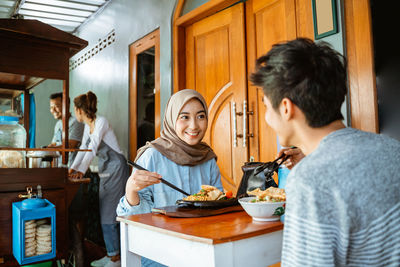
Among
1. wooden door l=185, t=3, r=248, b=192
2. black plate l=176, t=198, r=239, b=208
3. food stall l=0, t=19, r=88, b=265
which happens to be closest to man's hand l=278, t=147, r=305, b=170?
black plate l=176, t=198, r=239, b=208

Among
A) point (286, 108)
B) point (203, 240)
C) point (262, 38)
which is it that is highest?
point (262, 38)

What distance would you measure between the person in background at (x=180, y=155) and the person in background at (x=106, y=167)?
1993mm

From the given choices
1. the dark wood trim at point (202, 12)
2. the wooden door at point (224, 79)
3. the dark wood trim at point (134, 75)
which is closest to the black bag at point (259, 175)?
the wooden door at point (224, 79)

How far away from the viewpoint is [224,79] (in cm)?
324

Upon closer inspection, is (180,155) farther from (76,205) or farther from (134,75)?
(134,75)

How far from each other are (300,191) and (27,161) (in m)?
2.44

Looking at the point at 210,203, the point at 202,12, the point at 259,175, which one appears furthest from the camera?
the point at 202,12

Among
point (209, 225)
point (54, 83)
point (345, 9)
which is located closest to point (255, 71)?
point (209, 225)

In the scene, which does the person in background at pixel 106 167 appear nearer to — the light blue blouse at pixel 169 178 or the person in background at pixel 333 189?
the light blue blouse at pixel 169 178

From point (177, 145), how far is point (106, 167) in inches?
89.8

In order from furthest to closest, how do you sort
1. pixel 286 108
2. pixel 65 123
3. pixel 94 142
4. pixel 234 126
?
pixel 94 142, pixel 234 126, pixel 65 123, pixel 286 108

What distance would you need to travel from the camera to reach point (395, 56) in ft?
6.13

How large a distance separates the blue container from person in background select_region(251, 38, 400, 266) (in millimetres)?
1964

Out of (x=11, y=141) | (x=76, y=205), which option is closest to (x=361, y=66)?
(x=11, y=141)
